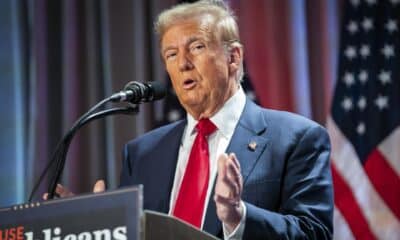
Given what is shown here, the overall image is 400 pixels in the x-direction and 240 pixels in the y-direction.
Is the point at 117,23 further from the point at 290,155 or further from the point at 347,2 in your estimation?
the point at 290,155

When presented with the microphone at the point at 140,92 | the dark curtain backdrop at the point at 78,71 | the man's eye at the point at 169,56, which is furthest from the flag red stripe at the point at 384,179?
the microphone at the point at 140,92

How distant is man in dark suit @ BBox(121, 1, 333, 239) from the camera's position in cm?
199

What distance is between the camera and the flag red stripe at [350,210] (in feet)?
9.77

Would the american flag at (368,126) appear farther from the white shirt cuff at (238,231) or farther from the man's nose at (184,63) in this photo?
the white shirt cuff at (238,231)

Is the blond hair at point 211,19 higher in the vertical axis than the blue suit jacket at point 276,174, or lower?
higher

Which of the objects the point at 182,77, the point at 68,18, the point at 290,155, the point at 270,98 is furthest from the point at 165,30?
the point at 68,18

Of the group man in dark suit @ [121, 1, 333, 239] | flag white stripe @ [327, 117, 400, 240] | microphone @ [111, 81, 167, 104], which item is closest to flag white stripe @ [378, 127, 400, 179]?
flag white stripe @ [327, 117, 400, 240]

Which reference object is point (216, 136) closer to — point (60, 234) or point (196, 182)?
point (196, 182)

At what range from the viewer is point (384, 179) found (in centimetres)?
300

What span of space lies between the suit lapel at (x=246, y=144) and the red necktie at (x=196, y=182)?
5 cm

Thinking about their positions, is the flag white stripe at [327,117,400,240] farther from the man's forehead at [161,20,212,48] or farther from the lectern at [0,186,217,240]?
the lectern at [0,186,217,240]

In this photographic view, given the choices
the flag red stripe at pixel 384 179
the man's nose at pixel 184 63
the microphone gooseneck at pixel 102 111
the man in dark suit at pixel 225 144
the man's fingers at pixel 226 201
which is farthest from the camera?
the flag red stripe at pixel 384 179

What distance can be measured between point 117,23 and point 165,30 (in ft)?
3.93

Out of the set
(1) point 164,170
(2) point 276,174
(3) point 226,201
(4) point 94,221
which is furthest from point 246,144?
(4) point 94,221
